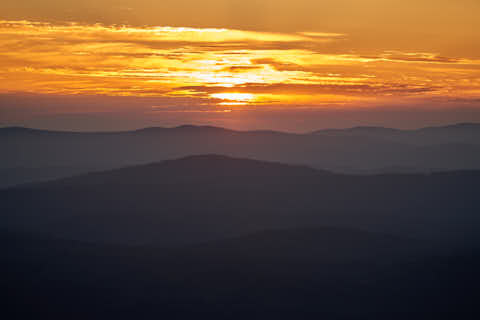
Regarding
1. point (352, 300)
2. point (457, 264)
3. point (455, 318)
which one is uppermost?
point (457, 264)

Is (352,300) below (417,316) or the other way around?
the other way around

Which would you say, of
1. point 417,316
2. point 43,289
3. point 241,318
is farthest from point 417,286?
point 43,289

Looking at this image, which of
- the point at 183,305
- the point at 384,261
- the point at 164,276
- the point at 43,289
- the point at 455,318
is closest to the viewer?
the point at 455,318

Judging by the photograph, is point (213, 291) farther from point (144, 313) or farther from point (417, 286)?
point (417, 286)

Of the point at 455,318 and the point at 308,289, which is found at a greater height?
the point at 308,289

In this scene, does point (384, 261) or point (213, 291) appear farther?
point (384, 261)

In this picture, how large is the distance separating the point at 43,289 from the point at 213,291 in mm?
56262

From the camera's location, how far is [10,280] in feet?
591

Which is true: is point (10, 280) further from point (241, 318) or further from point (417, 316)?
point (417, 316)

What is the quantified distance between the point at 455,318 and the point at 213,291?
7438 centimetres

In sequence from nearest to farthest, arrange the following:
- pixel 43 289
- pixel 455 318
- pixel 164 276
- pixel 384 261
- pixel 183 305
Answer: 1. pixel 455 318
2. pixel 183 305
3. pixel 43 289
4. pixel 164 276
5. pixel 384 261

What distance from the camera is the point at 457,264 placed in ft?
629

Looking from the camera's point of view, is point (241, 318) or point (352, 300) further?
point (352, 300)

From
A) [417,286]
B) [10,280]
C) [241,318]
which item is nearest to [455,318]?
[417,286]
